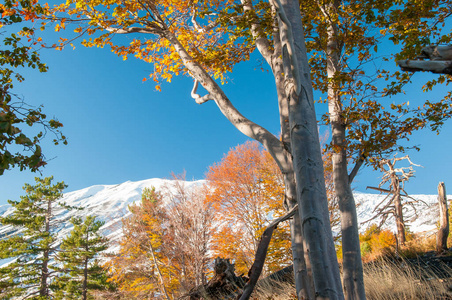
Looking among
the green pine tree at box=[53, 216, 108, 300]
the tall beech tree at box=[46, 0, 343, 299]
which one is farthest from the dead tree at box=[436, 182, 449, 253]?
the green pine tree at box=[53, 216, 108, 300]

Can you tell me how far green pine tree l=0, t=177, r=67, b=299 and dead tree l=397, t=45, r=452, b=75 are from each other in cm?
1995

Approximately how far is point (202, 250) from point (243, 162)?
5811 millimetres

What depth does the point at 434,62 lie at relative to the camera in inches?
69.9

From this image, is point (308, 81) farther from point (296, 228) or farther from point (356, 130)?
point (356, 130)

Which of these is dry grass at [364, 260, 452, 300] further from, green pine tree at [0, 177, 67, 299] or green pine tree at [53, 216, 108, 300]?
green pine tree at [53, 216, 108, 300]

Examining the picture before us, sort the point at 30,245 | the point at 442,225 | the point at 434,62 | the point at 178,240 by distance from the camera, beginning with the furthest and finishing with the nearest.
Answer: the point at 30,245, the point at 178,240, the point at 442,225, the point at 434,62

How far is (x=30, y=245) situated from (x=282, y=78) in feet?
70.6

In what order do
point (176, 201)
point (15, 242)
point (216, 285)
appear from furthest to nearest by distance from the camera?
point (15, 242) < point (176, 201) < point (216, 285)

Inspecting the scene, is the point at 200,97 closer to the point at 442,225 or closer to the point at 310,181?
the point at 310,181

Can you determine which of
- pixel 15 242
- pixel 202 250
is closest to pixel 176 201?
pixel 202 250

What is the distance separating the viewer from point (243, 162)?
1683 centimetres

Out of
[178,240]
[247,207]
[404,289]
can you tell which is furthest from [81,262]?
[404,289]

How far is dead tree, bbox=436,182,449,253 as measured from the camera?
865 cm

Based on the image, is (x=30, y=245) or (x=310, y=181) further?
(x=30, y=245)
